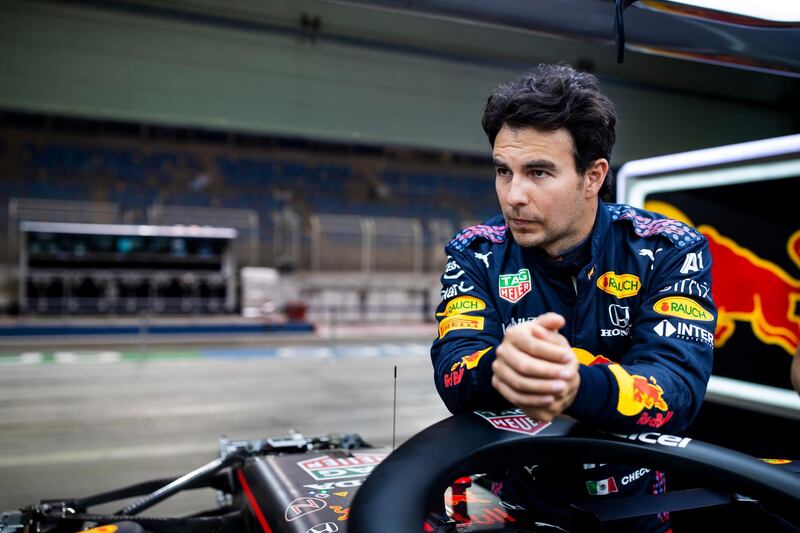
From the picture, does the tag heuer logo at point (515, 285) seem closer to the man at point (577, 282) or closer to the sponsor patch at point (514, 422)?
the man at point (577, 282)

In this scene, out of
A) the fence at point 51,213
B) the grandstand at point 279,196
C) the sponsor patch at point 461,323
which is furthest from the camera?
the grandstand at point 279,196

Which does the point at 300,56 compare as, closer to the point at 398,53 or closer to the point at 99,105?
the point at 398,53

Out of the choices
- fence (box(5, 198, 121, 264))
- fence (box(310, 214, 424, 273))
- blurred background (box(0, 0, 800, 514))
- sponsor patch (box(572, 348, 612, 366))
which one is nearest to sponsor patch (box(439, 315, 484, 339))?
sponsor patch (box(572, 348, 612, 366))

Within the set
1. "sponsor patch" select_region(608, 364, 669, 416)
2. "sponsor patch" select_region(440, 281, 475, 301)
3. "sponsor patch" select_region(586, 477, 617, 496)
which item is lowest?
"sponsor patch" select_region(586, 477, 617, 496)

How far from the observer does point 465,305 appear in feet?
4.17

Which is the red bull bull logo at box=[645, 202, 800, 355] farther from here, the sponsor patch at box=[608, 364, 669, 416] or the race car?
the sponsor patch at box=[608, 364, 669, 416]

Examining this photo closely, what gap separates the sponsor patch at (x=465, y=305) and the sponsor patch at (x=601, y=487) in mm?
393

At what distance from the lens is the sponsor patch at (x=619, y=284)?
1.26 meters

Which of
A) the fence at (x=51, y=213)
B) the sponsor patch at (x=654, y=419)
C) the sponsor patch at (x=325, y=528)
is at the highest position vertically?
the fence at (x=51, y=213)

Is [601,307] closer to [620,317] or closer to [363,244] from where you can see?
[620,317]

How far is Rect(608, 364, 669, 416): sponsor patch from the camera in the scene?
0.91 metres

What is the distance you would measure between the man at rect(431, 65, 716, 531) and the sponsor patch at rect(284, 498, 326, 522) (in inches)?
16.2

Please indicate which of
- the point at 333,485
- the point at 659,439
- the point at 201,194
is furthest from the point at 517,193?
the point at 201,194

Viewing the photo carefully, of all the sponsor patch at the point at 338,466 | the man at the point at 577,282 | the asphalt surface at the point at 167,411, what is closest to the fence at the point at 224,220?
the asphalt surface at the point at 167,411
